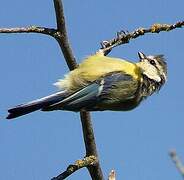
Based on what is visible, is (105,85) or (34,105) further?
(105,85)

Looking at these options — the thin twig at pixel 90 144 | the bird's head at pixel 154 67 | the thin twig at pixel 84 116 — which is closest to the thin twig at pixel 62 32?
the thin twig at pixel 84 116

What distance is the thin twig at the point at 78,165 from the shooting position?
8.61 ft

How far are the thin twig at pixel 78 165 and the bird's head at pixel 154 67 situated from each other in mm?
1507

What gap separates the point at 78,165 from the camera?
9.04ft

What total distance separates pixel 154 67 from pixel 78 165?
5.76ft

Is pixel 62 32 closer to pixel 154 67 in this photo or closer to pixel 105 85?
pixel 105 85

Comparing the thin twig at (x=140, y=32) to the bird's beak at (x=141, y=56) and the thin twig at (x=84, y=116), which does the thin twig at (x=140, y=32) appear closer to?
the thin twig at (x=84, y=116)

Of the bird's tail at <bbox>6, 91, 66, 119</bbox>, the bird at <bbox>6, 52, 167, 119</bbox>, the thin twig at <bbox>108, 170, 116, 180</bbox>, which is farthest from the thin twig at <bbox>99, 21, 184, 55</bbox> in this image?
the thin twig at <bbox>108, 170, 116, 180</bbox>

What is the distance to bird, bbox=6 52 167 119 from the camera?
3334mm

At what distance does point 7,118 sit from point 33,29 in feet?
2.23

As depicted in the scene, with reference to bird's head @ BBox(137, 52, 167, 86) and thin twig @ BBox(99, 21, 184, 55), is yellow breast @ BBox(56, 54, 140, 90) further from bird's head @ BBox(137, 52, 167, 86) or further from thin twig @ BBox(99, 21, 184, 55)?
thin twig @ BBox(99, 21, 184, 55)

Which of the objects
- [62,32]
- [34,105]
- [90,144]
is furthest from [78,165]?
[62,32]

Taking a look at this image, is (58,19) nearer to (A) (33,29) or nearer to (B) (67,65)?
(A) (33,29)

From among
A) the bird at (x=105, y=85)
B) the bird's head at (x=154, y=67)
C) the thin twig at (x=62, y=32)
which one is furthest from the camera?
the bird's head at (x=154, y=67)
